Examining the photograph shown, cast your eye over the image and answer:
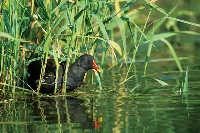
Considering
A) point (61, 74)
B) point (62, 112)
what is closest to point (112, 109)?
point (62, 112)

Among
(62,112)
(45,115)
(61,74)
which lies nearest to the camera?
(45,115)

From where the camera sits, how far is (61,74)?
768cm

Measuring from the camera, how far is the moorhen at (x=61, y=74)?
7633 millimetres

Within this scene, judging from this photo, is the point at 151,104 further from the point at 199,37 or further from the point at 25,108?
the point at 199,37

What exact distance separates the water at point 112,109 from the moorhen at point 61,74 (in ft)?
0.56

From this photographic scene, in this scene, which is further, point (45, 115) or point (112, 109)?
point (112, 109)

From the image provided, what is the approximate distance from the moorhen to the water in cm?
17

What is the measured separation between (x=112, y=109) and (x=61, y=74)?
1.32 metres

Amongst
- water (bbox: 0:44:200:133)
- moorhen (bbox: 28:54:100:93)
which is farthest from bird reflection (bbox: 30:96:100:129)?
moorhen (bbox: 28:54:100:93)

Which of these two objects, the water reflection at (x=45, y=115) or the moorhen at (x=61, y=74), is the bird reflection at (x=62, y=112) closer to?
the water reflection at (x=45, y=115)

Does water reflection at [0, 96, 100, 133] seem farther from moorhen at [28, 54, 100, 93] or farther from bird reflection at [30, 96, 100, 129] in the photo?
moorhen at [28, 54, 100, 93]

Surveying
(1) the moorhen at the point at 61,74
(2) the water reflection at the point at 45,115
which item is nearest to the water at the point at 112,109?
(2) the water reflection at the point at 45,115

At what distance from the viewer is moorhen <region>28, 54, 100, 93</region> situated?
7.63m

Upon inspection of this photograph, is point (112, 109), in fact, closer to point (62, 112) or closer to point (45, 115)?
point (62, 112)
